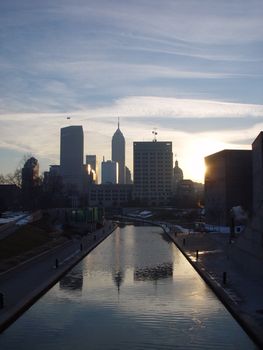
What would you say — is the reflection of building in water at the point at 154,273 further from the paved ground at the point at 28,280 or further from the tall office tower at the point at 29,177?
the tall office tower at the point at 29,177

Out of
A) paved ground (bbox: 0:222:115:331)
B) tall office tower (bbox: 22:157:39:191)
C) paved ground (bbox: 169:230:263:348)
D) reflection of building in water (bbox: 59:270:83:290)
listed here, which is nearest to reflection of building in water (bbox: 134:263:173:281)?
paved ground (bbox: 169:230:263:348)

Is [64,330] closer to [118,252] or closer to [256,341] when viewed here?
[256,341]

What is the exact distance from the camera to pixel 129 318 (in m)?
18.7

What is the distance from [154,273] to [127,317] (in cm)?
1274

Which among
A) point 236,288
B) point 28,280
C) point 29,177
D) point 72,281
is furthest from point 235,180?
point 28,280

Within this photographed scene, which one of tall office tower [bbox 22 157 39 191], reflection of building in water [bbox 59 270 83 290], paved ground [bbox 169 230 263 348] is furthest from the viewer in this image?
tall office tower [bbox 22 157 39 191]

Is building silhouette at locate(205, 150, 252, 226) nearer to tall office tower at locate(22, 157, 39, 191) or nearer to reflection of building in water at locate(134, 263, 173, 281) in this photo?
tall office tower at locate(22, 157, 39, 191)

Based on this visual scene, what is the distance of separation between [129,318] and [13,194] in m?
115

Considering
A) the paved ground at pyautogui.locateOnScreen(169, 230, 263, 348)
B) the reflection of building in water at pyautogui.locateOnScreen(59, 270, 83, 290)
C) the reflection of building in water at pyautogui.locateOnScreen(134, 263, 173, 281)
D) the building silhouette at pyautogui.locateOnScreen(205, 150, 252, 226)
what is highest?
the building silhouette at pyautogui.locateOnScreen(205, 150, 252, 226)

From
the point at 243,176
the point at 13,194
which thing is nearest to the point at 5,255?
the point at 243,176

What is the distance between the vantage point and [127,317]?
18.9 meters

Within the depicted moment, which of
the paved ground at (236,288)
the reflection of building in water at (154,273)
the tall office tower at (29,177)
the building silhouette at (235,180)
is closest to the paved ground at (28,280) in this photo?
the reflection of building in water at (154,273)

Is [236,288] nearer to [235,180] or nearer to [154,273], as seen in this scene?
[154,273]

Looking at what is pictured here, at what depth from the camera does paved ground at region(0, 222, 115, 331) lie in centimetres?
1873
